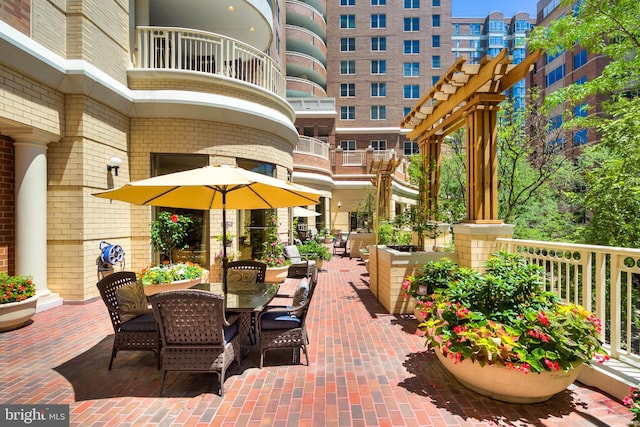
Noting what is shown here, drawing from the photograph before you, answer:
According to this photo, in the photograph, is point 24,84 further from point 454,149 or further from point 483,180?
point 454,149

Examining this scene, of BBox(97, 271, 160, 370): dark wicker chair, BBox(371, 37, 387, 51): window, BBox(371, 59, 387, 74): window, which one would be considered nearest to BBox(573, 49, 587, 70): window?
BBox(371, 59, 387, 74): window

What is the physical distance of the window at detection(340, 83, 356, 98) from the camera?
112 ft

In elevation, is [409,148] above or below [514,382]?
above

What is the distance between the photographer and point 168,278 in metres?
6.91

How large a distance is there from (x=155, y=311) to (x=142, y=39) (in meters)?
8.34

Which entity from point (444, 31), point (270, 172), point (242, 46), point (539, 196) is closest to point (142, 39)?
point (242, 46)

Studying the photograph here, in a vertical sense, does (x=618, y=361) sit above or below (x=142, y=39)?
below

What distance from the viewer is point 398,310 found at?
235 inches

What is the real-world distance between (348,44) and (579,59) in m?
22.1

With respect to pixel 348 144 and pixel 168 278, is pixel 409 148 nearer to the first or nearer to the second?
pixel 348 144

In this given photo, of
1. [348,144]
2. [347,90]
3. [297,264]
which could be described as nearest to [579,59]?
[347,90]

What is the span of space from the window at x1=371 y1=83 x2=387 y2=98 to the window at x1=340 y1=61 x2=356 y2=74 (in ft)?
9.05

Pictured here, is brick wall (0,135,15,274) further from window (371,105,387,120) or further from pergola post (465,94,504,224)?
window (371,105,387,120)

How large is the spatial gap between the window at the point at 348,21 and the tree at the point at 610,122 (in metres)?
27.7
